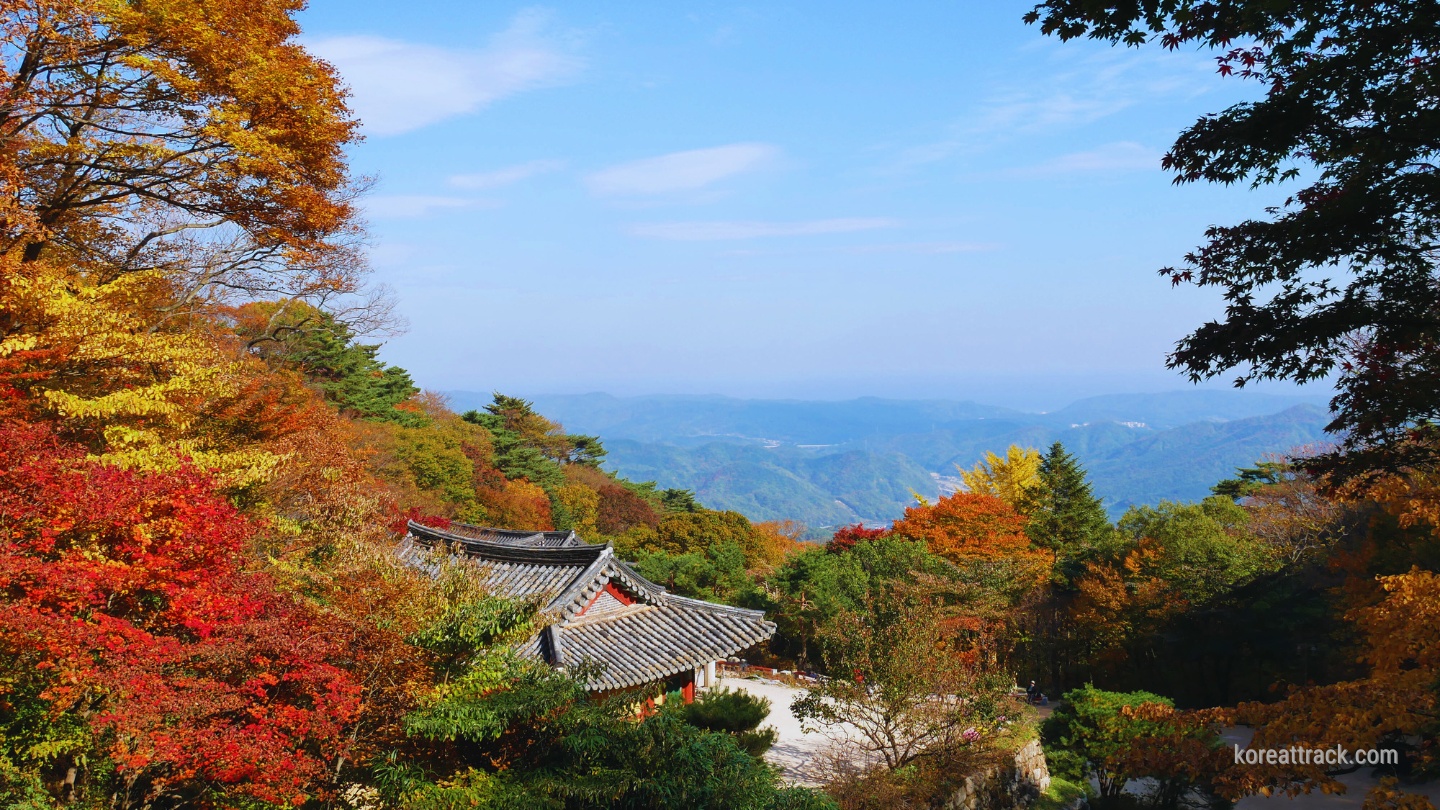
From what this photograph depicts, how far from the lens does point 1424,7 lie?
14.3ft

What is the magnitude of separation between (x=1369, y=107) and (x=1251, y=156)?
0.62 meters

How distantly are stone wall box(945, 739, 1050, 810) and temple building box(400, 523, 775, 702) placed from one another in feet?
12.0

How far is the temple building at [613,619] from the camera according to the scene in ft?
37.5

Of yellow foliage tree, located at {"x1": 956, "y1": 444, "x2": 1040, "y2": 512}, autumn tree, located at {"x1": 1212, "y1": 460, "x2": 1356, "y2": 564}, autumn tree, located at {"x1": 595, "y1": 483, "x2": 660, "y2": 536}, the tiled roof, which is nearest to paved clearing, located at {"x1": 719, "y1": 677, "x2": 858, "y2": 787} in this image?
the tiled roof

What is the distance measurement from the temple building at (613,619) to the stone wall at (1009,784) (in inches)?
144

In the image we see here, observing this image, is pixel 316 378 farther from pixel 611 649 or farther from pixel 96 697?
pixel 96 697

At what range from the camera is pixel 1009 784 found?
1215cm

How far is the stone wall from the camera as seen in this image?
1127 centimetres

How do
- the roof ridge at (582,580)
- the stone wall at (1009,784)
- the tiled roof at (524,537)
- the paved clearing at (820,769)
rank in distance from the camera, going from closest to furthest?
the stone wall at (1009,784)
the paved clearing at (820,769)
the roof ridge at (582,580)
the tiled roof at (524,537)

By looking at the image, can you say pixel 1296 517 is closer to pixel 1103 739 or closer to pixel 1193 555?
pixel 1193 555

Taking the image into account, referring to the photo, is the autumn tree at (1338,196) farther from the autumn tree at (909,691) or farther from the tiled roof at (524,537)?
the tiled roof at (524,537)

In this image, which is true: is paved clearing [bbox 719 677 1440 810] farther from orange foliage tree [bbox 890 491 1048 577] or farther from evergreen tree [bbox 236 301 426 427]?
evergreen tree [bbox 236 301 426 427]

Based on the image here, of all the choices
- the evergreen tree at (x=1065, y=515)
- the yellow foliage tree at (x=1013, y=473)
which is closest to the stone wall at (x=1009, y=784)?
the evergreen tree at (x=1065, y=515)

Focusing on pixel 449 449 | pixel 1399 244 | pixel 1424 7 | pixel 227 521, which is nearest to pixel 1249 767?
pixel 1399 244
